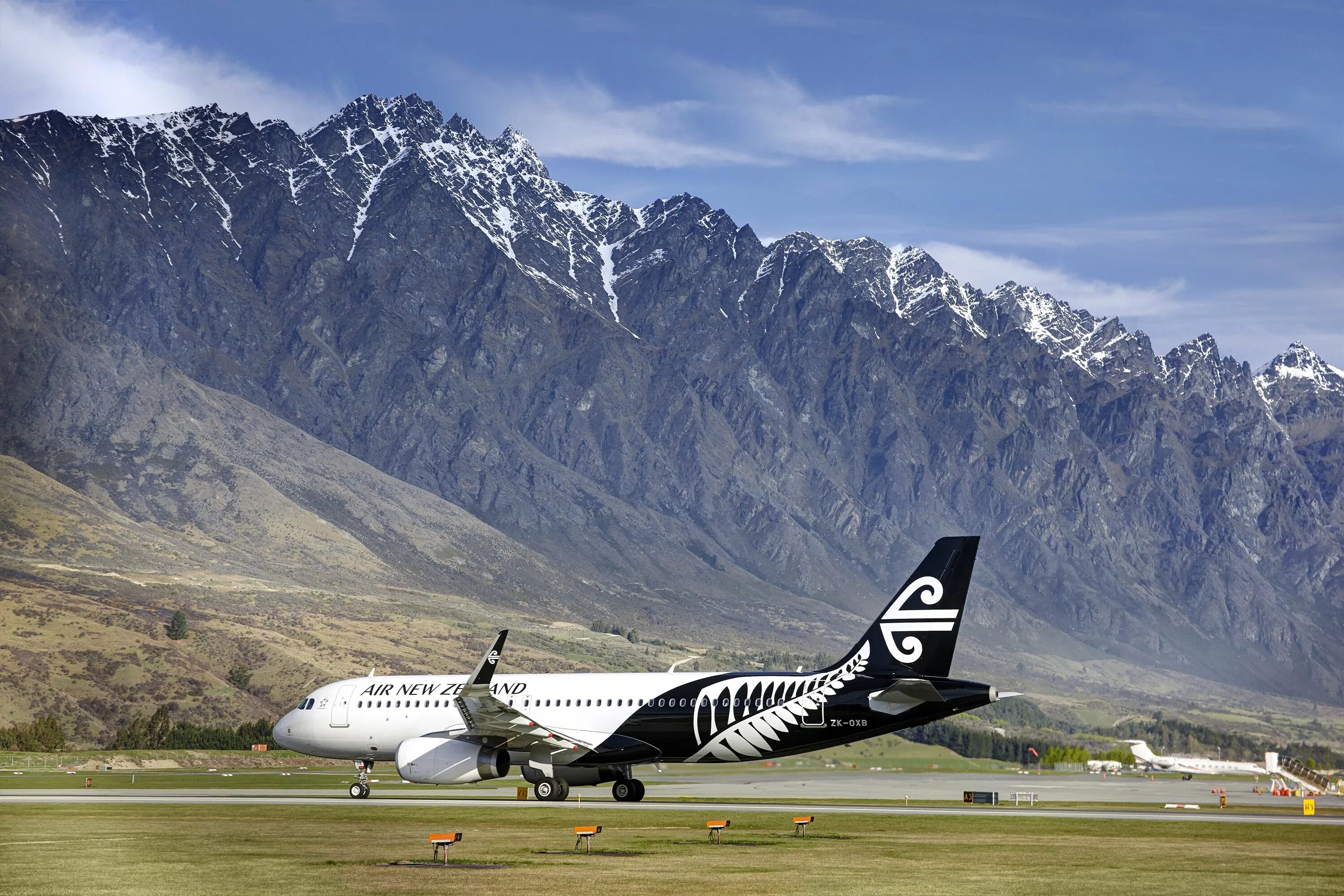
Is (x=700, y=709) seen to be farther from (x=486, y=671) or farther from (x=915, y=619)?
(x=915, y=619)

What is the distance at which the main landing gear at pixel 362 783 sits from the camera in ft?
217

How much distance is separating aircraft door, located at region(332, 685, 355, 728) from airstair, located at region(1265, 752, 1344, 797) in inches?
2584

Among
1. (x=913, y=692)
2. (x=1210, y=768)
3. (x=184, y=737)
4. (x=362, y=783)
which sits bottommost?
(x=1210, y=768)

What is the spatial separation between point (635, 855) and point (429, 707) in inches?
972

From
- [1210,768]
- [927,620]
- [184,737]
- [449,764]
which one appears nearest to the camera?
[927,620]

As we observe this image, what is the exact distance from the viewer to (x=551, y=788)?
60.2 m

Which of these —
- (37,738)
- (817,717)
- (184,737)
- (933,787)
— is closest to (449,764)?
(817,717)

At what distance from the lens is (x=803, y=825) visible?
48.9 m

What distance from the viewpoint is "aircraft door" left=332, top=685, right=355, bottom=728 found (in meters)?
65.9

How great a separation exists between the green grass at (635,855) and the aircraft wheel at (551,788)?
2069mm

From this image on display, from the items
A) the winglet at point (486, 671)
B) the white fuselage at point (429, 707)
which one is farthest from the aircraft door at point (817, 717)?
the winglet at point (486, 671)

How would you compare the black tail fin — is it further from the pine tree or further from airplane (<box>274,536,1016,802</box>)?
the pine tree

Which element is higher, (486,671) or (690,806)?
(486,671)

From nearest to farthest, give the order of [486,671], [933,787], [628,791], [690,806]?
[486,671]
[628,791]
[690,806]
[933,787]
